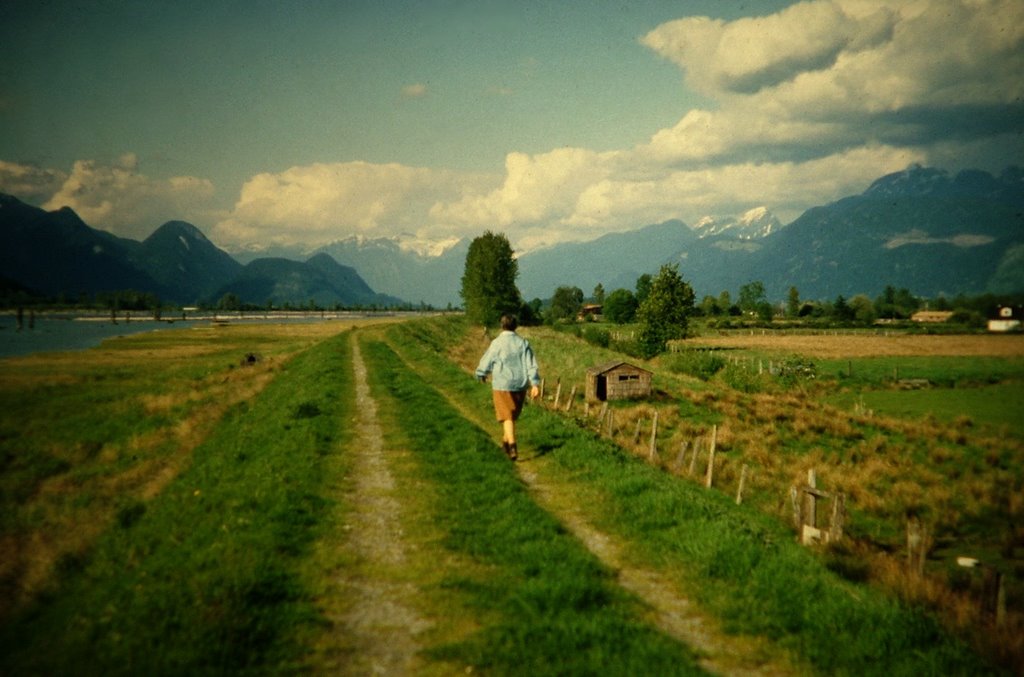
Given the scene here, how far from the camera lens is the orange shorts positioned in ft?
46.2

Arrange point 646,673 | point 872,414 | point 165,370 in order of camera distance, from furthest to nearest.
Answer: point 165,370 < point 872,414 < point 646,673

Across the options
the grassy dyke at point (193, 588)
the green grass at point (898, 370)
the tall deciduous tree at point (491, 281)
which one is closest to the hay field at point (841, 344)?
the green grass at point (898, 370)

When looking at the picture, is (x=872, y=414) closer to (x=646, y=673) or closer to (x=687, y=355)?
(x=687, y=355)

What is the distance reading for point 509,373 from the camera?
45.9ft

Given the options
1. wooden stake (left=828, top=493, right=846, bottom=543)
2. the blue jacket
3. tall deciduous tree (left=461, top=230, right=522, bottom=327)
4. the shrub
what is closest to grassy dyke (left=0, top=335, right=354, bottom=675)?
the blue jacket

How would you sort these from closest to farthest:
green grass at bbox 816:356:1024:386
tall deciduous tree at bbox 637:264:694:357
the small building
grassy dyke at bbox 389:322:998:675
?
1. grassy dyke at bbox 389:322:998:675
2. the small building
3. green grass at bbox 816:356:1024:386
4. tall deciduous tree at bbox 637:264:694:357

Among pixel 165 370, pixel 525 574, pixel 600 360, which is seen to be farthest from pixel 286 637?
pixel 600 360

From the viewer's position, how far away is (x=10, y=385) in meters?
40.6

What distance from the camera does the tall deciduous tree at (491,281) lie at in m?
89.6

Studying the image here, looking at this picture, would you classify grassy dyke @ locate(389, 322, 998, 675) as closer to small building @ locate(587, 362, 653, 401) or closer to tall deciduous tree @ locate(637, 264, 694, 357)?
small building @ locate(587, 362, 653, 401)

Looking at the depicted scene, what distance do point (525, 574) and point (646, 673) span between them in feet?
8.43

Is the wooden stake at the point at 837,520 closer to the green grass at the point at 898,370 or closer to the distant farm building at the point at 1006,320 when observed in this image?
the distant farm building at the point at 1006,320

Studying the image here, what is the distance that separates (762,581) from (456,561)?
4.52 meters

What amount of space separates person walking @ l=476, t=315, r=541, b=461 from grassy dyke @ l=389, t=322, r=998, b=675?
70.6 inches
